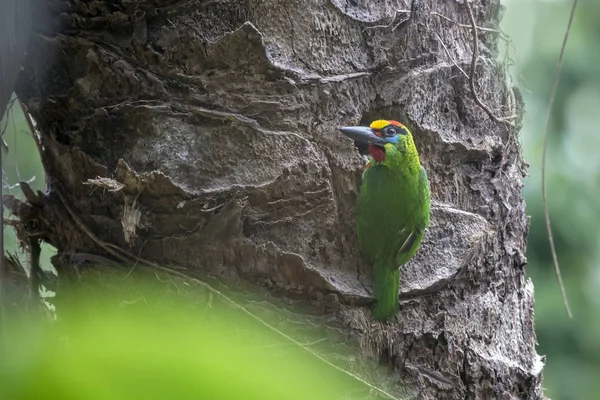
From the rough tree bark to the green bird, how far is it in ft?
0.09

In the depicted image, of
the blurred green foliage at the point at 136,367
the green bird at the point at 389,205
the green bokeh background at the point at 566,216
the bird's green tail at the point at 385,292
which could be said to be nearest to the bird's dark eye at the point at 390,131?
the green bird at the point at 389,205

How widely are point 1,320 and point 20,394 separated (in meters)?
0.25

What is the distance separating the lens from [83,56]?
121cm

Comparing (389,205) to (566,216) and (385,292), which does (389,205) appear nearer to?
(385,292)

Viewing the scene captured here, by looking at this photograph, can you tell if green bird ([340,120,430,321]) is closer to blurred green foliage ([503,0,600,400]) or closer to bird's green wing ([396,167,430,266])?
bird's green wing ([396,167,430,266])

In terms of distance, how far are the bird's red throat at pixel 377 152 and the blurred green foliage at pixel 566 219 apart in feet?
6.37

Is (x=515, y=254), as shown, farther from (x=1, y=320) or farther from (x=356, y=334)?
(x=1, y=320)

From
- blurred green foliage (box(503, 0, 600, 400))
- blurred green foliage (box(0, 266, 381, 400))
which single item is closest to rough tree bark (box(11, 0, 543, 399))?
blurred green foliage (box(0, 266, 381, 400))

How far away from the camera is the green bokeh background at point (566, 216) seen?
3.10 metres

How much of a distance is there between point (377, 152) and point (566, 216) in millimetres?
2157

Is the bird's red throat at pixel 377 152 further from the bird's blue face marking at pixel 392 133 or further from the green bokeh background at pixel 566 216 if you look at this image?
the green bokeh background at pixel 566 216

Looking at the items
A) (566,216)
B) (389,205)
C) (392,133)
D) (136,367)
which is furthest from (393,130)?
(566,216)

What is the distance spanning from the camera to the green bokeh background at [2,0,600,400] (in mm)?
3096

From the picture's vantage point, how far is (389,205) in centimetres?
125
